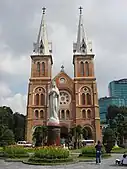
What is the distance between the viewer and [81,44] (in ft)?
196

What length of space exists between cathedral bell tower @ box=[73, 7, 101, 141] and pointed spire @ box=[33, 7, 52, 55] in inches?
261

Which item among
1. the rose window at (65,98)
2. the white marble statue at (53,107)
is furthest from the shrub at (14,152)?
the rose window at (65,98)

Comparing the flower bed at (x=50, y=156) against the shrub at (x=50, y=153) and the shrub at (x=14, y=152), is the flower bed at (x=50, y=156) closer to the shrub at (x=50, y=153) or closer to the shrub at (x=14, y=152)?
the shrub at (x=50, y=153)

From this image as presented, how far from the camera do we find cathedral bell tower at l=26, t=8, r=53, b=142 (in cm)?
5381

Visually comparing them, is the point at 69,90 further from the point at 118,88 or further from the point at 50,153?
the point at 118,88

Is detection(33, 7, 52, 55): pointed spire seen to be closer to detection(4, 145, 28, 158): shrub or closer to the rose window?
the rose window

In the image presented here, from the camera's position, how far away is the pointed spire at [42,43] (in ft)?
196

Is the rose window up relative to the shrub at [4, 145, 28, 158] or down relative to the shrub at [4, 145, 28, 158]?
up

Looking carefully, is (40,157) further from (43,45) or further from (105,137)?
(43,45)

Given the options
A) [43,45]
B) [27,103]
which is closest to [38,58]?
[43,45]

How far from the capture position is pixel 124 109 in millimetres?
84625

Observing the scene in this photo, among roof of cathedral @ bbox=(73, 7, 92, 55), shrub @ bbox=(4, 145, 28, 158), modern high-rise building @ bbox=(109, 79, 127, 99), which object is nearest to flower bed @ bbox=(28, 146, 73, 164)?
shrub @ bbox=(4, 145, 28, 158)

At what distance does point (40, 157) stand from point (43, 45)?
46681 millimetres

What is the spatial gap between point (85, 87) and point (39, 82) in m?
10.6
